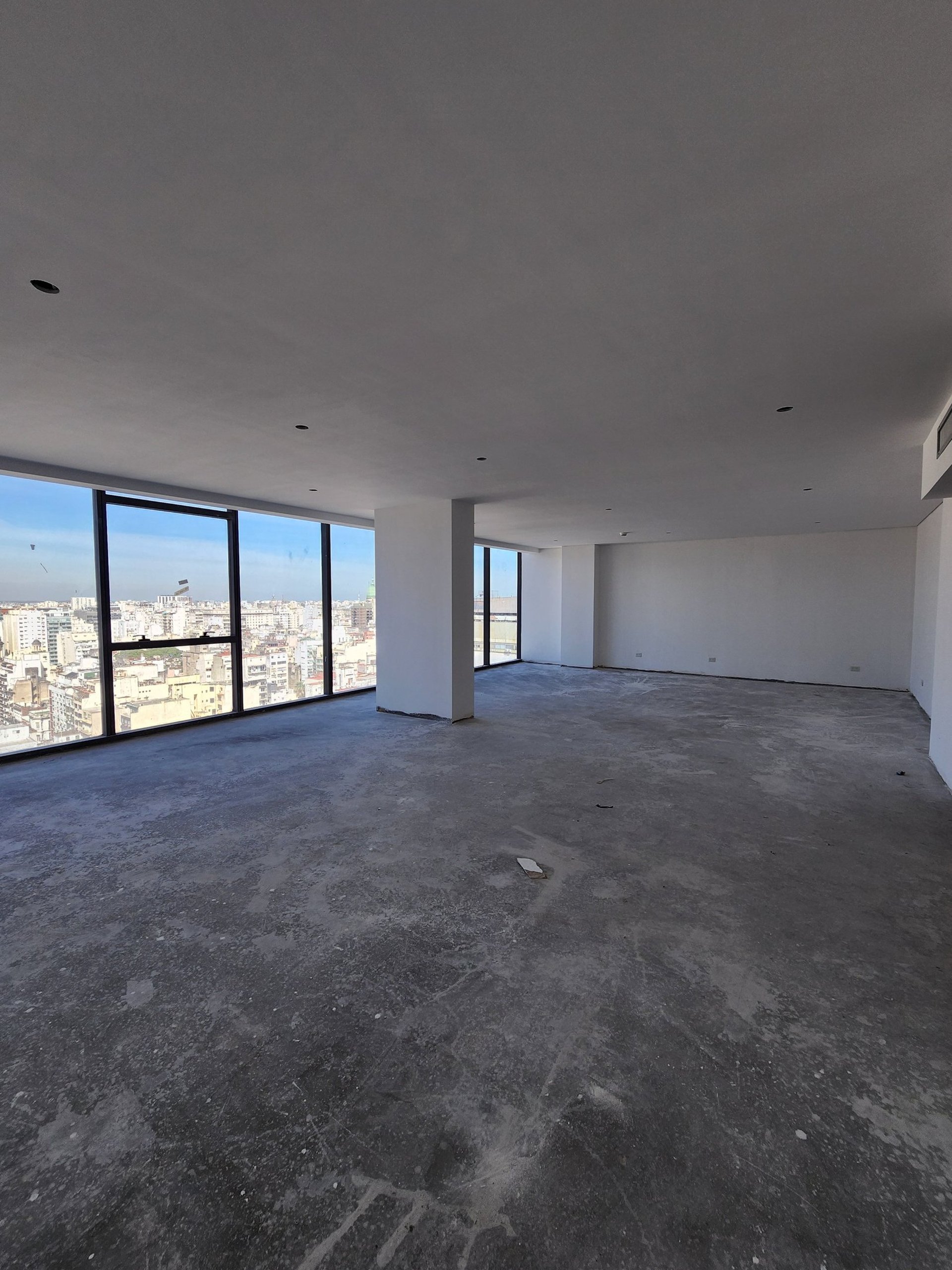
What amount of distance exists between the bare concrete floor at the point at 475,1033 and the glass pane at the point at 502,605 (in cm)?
730

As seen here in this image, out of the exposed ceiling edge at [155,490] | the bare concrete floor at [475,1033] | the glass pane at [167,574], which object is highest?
the exposed ceiling edge at [155,490]

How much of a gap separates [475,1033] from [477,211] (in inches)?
105

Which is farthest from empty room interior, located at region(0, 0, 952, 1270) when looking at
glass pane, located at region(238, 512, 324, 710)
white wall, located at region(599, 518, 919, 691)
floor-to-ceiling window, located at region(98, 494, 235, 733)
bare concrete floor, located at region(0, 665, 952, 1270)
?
Result: white wall, located at region(599, 518, 919, 691)

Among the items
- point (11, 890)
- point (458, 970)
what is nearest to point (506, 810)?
point (458, 970)

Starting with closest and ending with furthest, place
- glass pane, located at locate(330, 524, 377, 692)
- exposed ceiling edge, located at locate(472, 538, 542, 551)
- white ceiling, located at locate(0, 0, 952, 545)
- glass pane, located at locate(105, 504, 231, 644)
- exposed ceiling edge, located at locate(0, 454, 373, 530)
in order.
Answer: white ceiling, located at locate(0, 0, 952, 545), exposed ceiling edge, located at locate(0, 454, 373, 530), glass pane, located at locate(105, 504, 231, 644), glass pane, located at locate(330, 524, 377, 692), exposed ceiling edge, located at locate(472, 538, 542, 551)

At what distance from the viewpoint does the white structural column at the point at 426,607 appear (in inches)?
252

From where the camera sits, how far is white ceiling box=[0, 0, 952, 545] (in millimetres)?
1118

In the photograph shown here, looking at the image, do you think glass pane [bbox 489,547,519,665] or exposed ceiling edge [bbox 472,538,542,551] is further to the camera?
glass pane [bbox 489,547,519,665]

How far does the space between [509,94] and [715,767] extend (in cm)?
481

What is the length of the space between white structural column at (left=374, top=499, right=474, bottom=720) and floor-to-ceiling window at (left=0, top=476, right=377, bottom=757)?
1426mm

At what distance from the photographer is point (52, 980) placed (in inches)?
82.0

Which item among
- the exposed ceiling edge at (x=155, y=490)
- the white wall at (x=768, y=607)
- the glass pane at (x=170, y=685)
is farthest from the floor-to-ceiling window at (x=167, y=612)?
the white wall at (x=768, y=607)

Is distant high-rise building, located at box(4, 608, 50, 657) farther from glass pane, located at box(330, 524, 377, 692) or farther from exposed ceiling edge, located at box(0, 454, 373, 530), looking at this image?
glass pane, located at box(330, 524, 377, 692)

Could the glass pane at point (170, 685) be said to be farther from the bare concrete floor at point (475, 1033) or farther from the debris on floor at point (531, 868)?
the debris on floor at point (531, 868)
